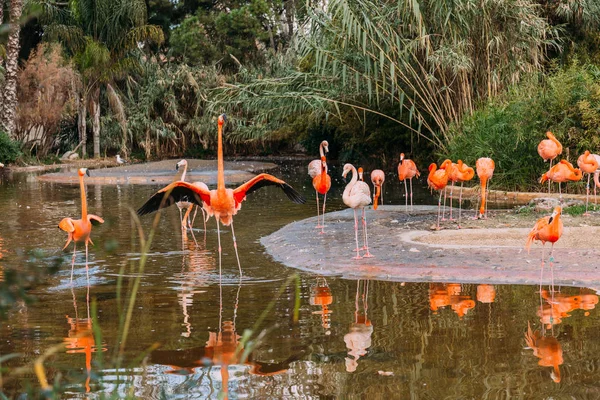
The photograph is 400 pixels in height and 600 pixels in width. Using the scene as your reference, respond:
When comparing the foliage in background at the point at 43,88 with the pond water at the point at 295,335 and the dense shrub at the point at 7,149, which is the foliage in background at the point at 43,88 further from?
the pond water at the point at 295,335

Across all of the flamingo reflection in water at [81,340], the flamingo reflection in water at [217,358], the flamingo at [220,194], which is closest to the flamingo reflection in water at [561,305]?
the flamingo reflection in water at [217,358]

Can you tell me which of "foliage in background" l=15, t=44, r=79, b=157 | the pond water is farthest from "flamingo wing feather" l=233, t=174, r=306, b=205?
"foliage in background" l=15, t=44, r=79, b=157

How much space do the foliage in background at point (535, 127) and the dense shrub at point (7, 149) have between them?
53.5 feet

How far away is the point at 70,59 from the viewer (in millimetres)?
30266

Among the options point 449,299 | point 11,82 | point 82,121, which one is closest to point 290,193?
point 449,299

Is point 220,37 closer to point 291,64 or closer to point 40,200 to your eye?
point 291,64

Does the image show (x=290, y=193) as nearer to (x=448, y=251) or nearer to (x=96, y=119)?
(x=448, y=251)

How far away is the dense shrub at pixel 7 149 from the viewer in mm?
26656

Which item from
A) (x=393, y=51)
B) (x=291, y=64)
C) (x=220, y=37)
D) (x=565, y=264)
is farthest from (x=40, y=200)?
(x=220, y=37)

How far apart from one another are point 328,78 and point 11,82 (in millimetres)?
12787

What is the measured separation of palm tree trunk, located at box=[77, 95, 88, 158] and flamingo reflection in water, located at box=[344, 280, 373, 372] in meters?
25.4

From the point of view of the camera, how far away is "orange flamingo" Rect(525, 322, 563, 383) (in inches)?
199

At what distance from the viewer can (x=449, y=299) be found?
7121mm

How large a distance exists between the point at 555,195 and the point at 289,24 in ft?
74.9
